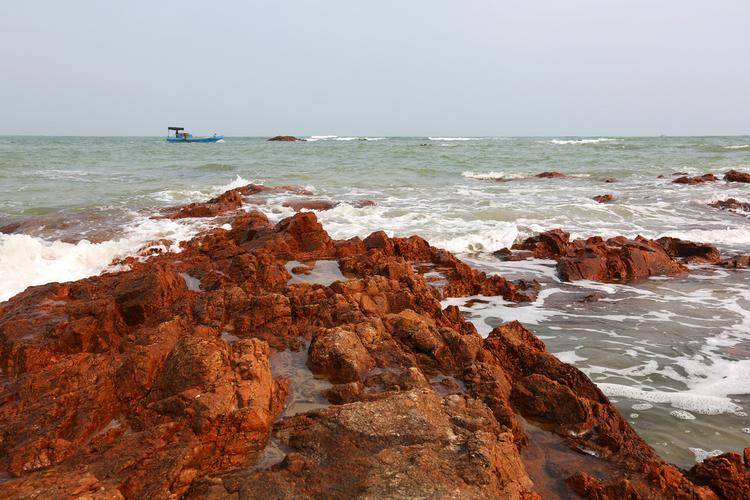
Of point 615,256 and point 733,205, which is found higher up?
point 733,205

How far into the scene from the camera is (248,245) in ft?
24.9

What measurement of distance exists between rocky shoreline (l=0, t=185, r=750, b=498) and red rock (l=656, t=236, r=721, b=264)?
5.97 m

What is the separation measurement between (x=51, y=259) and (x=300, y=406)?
20.4 ft

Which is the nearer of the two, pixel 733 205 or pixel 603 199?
pixel 733 205

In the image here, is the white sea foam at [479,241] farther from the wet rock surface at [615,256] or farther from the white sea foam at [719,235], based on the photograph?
the white sea foam at [719,235]

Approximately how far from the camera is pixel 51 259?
733 centimetres

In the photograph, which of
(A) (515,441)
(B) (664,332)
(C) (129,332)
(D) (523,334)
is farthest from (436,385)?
(B) (664,332)

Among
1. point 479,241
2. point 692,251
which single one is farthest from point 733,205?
point 479,241

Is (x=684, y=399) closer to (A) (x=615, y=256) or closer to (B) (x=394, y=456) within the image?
(B) (x=394, y=456)

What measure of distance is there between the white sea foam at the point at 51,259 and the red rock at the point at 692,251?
8.83 meters

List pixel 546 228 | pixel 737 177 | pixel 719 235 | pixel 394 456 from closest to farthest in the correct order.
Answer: pixel 394 456 < pixel 719 235 < pixel 546 228 < pixel 737 177

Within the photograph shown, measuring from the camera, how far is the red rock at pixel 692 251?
27.2ft

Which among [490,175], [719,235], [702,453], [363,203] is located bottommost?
[702,453]

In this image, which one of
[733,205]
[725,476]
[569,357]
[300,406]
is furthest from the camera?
A: [733,205]
